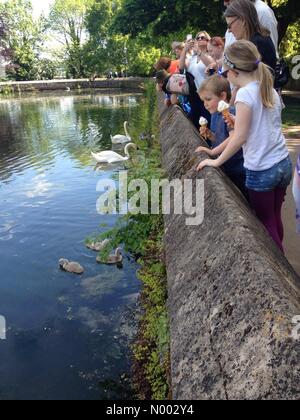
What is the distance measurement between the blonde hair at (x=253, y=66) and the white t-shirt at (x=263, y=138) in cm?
4

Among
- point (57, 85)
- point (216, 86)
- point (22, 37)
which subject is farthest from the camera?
point (22, 37)

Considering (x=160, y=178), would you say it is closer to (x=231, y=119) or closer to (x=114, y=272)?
(x=114, y=272)

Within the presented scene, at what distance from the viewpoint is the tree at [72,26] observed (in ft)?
197

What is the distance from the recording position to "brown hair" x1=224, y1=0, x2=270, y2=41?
3861mm

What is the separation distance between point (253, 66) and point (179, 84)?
3.78 meters

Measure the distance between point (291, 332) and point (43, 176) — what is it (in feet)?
34.9

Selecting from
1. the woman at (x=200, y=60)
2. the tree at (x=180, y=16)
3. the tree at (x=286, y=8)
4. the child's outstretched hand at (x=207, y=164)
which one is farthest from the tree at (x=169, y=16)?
the child's outstretched hand at (x=207, y=164)

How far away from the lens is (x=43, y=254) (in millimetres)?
7027

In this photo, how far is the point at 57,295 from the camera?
228 inches

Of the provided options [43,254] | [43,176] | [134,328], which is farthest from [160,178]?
[43,176]

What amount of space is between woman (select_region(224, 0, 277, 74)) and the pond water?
3.12 m

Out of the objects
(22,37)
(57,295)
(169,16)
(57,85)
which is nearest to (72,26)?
(22,37)

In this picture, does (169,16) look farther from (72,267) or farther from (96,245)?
(72,267)

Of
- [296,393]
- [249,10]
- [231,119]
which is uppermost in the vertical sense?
[249,10]
